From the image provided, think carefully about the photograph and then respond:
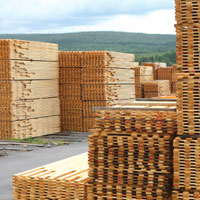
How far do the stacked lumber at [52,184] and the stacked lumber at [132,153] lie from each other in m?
0.36

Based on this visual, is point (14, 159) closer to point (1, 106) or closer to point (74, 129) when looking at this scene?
point (1, 106)

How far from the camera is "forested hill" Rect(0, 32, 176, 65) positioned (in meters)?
97.6

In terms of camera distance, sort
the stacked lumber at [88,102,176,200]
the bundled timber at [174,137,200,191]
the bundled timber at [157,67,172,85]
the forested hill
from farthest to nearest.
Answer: the forested hill
the bundled timber at [157,67,172,85]
the stacked lumber at [88,102,176,200]
the bundled timber at [174,137,200,191]

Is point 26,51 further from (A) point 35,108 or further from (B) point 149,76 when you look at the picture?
(B) point 149,76

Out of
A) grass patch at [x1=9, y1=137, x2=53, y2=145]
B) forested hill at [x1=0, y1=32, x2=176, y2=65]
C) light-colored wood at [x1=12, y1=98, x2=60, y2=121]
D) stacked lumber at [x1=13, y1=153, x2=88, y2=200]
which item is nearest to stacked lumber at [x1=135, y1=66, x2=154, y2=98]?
light-colored wood at [x1=12, y1=98, x2=60, y2=121]

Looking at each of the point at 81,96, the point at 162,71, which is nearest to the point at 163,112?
the point at 81,96

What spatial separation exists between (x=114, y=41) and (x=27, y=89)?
291 feet

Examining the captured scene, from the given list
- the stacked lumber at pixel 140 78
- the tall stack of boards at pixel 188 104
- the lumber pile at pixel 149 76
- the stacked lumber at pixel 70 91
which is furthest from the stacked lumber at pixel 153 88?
the tall stack of boards at pixel 188 104

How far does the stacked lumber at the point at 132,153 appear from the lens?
7.41 m

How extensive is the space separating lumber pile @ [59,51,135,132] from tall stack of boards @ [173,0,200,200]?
1136 centimetres

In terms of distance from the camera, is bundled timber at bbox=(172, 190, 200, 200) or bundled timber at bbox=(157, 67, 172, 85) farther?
bundled timber at bbox=(157, 67, 172, 85)

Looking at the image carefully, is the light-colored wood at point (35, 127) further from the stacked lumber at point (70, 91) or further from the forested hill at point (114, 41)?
the forested hill at point (114, 41)

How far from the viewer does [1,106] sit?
56.0ft

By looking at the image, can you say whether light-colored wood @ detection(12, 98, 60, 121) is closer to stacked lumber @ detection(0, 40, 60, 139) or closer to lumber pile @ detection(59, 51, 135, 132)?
stacked lumber @ detection(0, 40, 60, 139)
